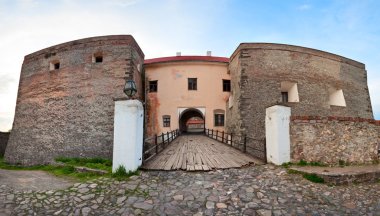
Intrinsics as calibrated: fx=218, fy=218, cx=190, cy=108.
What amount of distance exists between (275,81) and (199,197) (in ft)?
40.6

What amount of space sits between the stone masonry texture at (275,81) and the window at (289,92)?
0.27m

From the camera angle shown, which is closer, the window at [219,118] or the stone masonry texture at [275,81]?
the stone masonry texture at [275,81]

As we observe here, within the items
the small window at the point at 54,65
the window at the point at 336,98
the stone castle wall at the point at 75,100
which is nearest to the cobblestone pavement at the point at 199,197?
the stone castle wall at the point at 75,100

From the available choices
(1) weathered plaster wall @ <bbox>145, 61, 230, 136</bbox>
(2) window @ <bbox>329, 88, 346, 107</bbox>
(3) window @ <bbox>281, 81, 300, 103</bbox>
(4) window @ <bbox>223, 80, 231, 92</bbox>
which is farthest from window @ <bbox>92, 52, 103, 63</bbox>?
(2) window @ <bbox>329, 88, 346, 107</bbox>

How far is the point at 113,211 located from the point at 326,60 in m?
18.2

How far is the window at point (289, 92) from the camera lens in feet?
49.6

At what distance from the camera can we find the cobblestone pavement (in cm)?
392

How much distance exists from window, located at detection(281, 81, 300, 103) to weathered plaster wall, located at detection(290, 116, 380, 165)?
28.9 ft

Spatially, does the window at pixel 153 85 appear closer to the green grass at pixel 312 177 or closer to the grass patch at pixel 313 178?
the green grass at pixel 312 177

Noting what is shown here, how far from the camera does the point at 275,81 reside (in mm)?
14719

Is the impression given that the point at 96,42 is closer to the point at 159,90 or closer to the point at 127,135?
the point at 159,90

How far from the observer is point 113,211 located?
12.8 ft

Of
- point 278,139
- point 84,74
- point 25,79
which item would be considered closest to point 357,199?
point 278,139

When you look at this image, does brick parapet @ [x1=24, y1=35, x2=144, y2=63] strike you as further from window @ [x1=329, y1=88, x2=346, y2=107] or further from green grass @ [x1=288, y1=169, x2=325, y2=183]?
window @ [x1=329, y1=88, x2=346, y2=107]
